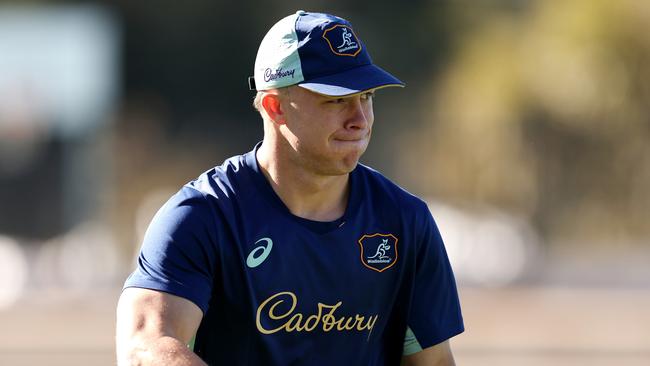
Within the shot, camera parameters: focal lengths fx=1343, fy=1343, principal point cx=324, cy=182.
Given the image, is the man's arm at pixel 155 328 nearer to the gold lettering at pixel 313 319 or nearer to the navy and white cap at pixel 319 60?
the gold lettering at pixel 313 319

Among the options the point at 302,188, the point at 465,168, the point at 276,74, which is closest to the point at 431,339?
the point at 302,188

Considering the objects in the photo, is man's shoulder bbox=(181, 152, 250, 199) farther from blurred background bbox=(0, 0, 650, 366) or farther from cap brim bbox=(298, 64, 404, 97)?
blurred background bbox=(0, 0, 650, 366)

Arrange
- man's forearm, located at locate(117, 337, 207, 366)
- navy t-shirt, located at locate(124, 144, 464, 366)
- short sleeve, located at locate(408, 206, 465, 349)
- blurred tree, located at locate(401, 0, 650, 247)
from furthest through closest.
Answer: blurred tree, located at locate(401, 0, 650, 247) < short sleeve, located at locate(408, 206, 465, 349) < navy t-shirt, located at locate(124, 144, 464, 366) < man's forearm, located at locate(117, 337, 207, 366)

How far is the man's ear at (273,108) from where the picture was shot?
15.5 ft

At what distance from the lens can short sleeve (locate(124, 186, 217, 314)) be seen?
4.44m

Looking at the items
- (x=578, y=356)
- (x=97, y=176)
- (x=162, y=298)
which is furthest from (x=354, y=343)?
(x=97, y=176)

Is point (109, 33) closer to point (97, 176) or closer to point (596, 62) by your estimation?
point (97, 176)

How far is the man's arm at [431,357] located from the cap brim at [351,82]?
3.40ft

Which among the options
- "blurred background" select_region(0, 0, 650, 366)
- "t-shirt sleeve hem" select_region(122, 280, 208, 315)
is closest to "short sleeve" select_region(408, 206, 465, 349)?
"t-shirt sleeve hem" select_region(122, 280, 208, 315)

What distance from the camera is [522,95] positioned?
22656 mm

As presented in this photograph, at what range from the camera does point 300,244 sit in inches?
185

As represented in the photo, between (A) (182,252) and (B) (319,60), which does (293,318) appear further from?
(B) (319,60)

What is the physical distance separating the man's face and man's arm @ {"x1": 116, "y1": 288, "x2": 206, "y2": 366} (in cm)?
67

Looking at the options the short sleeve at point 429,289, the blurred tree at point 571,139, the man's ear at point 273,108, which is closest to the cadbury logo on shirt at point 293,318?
the short sleeve at point 429,289
